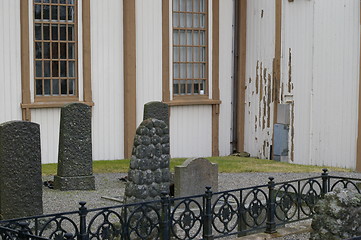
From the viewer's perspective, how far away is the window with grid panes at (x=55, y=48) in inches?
704

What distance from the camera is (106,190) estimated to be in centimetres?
1408

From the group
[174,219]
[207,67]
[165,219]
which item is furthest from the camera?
[207,67]

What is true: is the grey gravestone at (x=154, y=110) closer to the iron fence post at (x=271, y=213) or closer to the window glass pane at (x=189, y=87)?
the iron fence post at (x=271, y=213)

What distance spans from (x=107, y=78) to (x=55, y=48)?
1501mm

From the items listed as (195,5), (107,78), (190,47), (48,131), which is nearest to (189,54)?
(190,47)

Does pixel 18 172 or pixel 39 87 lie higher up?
pixel 39 87

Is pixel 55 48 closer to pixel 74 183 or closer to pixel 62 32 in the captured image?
pixel 62 32

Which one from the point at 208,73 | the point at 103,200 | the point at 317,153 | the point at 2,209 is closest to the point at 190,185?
the point at 103,200

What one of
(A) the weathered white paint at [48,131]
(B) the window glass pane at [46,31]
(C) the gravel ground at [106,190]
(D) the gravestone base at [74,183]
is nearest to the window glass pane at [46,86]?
(A) the weathered white paint at [48,131]

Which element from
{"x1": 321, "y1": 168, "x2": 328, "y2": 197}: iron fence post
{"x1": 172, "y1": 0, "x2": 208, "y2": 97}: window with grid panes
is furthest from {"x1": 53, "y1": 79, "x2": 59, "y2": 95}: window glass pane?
{"x1": 321, "y1": 168, "x2": 328, "y2": 197}: iron fence post

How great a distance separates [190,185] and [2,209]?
3.01 m

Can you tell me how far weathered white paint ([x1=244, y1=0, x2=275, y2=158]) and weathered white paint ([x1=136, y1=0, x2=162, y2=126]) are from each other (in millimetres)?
2614

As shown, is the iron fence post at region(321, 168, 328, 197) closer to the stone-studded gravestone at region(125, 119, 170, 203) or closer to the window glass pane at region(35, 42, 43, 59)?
the stone-studded gravestone at region(125, 119, 170, 203)

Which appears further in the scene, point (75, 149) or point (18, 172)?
point (75, 149)
